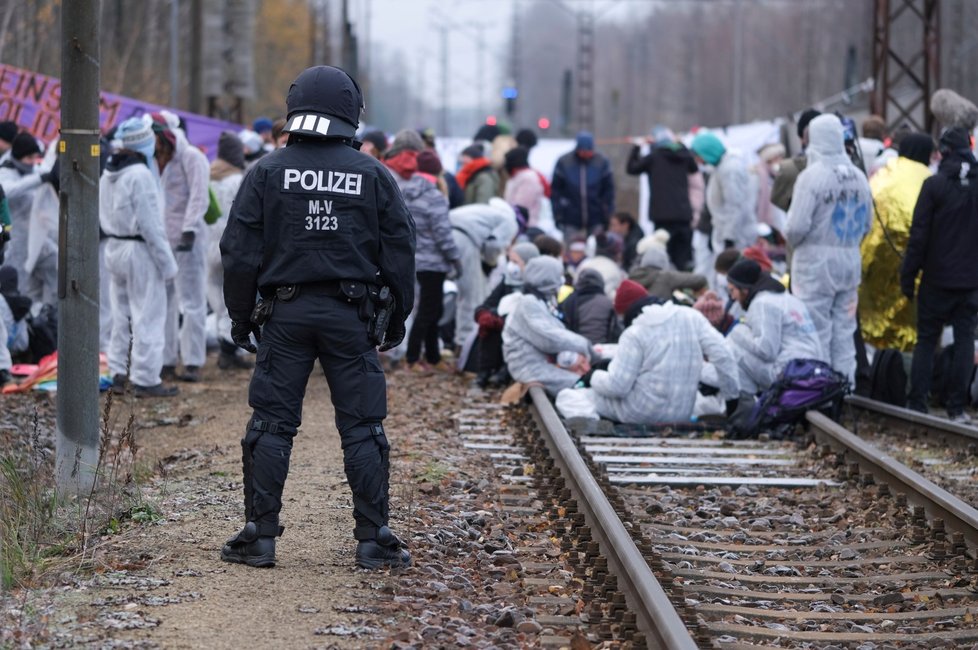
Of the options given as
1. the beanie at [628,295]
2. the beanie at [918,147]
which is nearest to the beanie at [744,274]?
the beanie at [628,295]

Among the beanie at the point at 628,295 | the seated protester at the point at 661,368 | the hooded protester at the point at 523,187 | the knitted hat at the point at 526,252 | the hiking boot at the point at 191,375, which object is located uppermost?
the hooded protester at the point at 523,187

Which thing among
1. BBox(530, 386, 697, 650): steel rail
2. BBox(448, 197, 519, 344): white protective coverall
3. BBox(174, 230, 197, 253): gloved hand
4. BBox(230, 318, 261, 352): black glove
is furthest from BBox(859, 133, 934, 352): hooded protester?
BBox(230, 318, 261, 352): black glove

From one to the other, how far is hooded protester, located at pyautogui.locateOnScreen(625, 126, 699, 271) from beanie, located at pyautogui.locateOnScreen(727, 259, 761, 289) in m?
7.29

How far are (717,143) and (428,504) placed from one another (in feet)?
33.4

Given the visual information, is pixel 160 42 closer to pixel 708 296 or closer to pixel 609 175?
pixel 609 175

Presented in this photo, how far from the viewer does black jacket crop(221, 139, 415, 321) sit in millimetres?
6570

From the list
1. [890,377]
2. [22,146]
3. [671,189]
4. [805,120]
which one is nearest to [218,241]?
[22,146]

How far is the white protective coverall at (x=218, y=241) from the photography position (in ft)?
47.2

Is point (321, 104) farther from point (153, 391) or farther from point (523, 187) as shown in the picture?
point (523, 187)

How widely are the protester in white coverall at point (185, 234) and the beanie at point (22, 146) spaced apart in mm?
1275

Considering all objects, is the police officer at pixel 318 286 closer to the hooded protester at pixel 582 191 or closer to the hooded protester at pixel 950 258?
the hooded protester at pixel 950 258

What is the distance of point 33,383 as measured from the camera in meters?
12.7

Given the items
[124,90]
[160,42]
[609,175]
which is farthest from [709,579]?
[160,42]

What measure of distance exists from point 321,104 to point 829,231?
7.05 m
